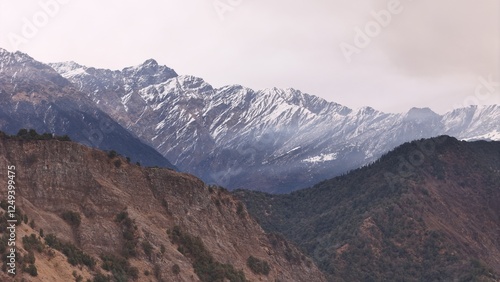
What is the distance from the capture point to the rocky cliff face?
398ft

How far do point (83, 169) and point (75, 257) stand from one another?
23854 mm

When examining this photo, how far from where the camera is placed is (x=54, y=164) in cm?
12888

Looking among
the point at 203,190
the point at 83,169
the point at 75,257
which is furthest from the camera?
the point at 203,190

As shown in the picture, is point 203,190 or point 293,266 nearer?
point 203,190

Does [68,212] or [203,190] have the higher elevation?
[203,190]

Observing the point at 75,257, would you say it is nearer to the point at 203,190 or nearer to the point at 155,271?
the point at 155,271

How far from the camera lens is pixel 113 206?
13100cm

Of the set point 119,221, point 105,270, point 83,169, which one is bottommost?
point 105,270

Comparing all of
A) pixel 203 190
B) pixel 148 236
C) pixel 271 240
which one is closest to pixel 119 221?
pixel 148 236

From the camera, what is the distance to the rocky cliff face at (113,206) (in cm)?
12131

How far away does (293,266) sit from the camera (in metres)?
182

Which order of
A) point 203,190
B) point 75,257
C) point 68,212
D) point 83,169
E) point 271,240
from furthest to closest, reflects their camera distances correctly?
point 271,240, point 203,190, point 83,169, point 68,212, point 75,257

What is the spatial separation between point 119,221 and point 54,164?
13465 millimetres

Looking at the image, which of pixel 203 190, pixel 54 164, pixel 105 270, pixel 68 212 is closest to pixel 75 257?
pixel 105 270
